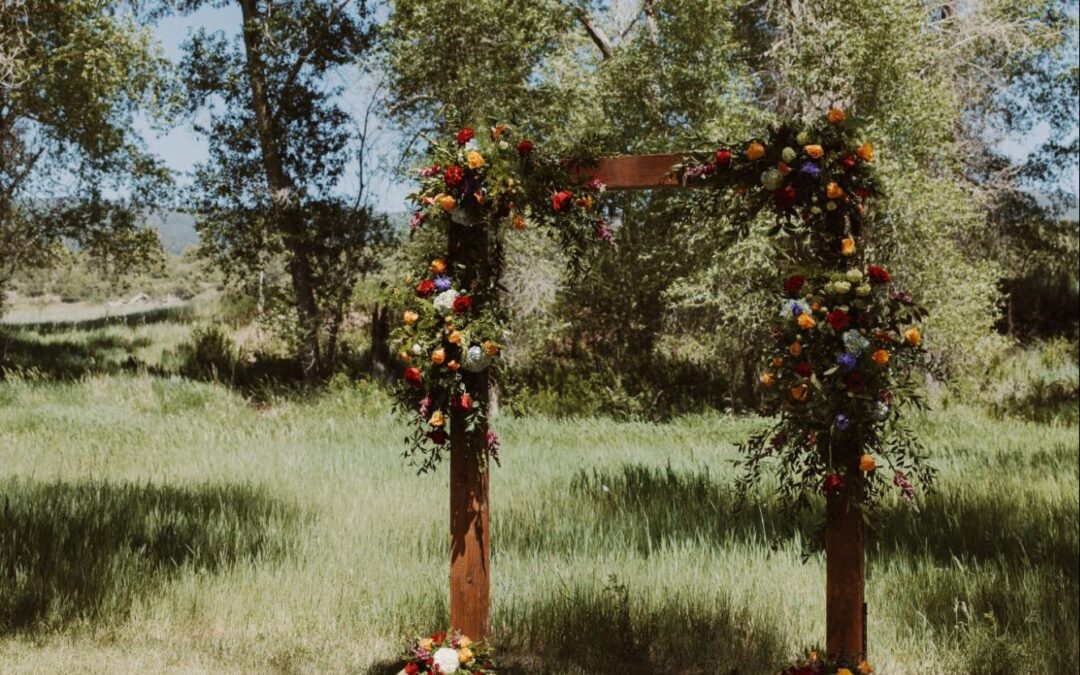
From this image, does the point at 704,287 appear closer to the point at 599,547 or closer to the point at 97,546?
the point at 599,547

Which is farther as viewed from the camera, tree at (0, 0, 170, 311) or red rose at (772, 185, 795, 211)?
tree at (0, 0, 170, 311)

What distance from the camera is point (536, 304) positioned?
1246cm

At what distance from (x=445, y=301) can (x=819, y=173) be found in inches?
70.8

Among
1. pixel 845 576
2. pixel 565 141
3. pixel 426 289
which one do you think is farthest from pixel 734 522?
pixel 565 141

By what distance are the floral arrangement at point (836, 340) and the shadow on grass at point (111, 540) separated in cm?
351

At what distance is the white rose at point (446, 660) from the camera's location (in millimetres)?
4273

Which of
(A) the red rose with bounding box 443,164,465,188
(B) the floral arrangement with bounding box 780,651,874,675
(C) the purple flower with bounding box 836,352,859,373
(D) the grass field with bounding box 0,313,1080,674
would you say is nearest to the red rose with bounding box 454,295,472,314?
→ (A) the red rose with bounding box 443,164,465,188

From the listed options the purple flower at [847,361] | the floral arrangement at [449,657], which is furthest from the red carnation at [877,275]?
the floral arrangement at [449,657]

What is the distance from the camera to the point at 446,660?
4.28 meters

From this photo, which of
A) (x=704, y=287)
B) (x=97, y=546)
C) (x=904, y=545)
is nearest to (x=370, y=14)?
(x=704, y=287)

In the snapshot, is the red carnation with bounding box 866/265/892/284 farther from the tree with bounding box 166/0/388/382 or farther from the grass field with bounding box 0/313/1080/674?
the tree with bounding box 166/0/388/382

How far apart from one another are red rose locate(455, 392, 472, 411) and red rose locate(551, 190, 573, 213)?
3.32 feet

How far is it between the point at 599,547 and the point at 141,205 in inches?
423

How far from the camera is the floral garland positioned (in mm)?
4496
